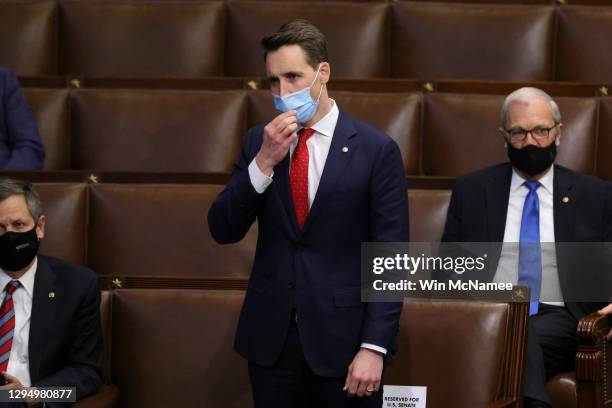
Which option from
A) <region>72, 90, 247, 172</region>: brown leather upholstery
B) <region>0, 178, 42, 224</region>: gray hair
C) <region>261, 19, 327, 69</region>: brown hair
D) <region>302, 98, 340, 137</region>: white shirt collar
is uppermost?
<region>72, 90, 247, 172</region>: brown leather upholstery

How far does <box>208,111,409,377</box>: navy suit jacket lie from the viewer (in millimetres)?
703

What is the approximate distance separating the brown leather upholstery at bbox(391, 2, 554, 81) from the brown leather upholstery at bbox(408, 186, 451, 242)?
0.33 meters

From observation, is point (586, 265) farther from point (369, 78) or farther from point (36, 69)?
point (36, 69)

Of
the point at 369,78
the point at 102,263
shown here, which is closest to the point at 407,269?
the point at 102,263

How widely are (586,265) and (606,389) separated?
0.41ft

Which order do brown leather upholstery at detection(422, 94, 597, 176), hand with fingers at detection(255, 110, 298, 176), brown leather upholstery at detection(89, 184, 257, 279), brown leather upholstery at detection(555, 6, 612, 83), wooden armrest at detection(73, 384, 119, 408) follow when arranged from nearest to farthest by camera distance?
hand with fingers at detection(255, 110, 298, 176) < wooden armrest at detection(73, 384, 119, 408) < brown leather upholstery at detection(89, 184, 257, 279) < brown leather upholstery at detection(422, 94, 597, 176) < brown leather upholstery at detection(555, 6, 612, 83)

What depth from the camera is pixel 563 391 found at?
904mm

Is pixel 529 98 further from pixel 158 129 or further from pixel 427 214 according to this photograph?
pixel 158 129

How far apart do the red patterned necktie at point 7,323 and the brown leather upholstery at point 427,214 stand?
0.41 metres

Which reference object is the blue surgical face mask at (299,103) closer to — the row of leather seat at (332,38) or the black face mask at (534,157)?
the black face mask at (534,157)

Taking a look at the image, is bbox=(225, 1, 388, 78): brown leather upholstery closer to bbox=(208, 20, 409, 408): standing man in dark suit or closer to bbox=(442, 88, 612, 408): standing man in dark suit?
bbox=(442, 88, 612, 408): standing man in dark suit

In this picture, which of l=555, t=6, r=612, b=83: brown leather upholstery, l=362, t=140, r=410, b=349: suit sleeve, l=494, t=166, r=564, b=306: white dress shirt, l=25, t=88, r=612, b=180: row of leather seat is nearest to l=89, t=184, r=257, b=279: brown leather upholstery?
l=25, t=88, r=612, b=180: row of leather seat

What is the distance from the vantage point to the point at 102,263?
3.51 ft

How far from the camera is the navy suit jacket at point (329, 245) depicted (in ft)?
2.31
